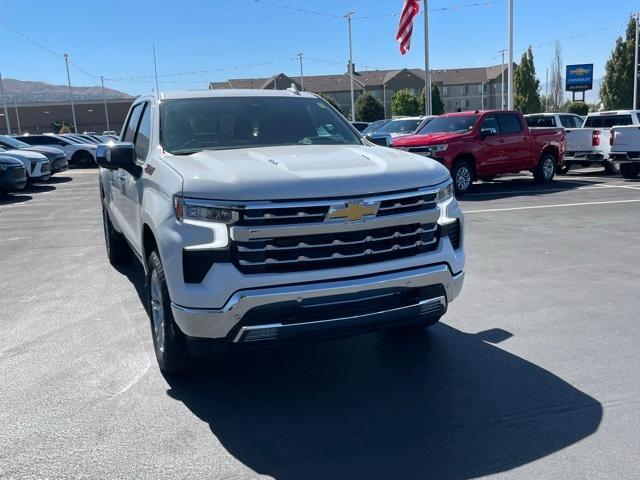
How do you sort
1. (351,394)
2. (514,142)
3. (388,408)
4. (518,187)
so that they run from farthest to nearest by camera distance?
1. (518,187)
2. (514,142)
3. (351,394)
4. (388,408)

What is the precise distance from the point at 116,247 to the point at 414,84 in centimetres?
10034

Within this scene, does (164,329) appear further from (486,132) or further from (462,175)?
(486,132)

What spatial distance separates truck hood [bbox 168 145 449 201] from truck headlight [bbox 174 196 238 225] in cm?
5

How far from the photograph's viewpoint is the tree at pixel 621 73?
166 feet

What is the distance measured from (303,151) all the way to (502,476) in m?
2.53

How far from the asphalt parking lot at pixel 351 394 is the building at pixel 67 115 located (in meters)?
94.0

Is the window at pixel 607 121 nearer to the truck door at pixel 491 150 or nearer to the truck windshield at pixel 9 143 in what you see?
the truck door at pixel 491 150

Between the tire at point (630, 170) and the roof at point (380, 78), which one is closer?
the tire at point (630, 170)

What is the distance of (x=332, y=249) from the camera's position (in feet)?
12.1

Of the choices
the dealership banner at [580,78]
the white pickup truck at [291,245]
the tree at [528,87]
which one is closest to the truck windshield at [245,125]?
the white pickup truck at [291,245]

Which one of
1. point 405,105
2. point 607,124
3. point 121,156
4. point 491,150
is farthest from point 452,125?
point 405,105

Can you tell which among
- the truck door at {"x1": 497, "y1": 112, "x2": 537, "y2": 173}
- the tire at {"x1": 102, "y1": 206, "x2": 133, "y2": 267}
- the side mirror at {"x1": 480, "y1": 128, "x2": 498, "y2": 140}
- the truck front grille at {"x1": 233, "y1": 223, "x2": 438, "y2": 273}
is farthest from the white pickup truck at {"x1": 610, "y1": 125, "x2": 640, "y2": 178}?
the truck front grille at {"x1": 233, "y1": 223, "x2": 438, "y2": 273}

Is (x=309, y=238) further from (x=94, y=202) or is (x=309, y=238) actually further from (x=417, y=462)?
(x=94, y=202)

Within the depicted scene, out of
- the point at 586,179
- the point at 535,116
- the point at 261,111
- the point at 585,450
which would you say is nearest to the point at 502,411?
the point at 585,450
